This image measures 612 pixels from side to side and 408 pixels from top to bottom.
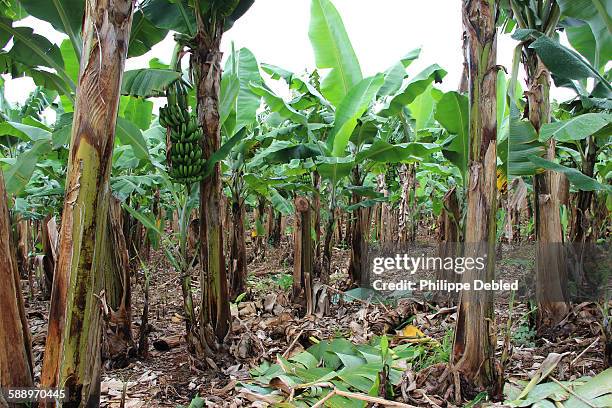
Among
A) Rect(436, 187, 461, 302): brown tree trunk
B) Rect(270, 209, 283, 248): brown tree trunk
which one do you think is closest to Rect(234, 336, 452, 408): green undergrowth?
Rect(436, 187, 461, 302): brown tree trunk

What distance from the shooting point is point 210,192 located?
2605 mm

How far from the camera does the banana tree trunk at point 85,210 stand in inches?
56.8

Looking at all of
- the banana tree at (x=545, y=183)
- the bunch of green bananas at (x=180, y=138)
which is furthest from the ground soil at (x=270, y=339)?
the bunch of green bananas at (x=180, y=138)

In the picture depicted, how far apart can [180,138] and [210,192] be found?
0.36m

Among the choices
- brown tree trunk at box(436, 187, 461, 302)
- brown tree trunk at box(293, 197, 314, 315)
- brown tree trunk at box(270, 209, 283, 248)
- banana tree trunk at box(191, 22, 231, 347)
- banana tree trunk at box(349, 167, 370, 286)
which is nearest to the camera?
banana tree trunk at box(191, 22, 231, 347)

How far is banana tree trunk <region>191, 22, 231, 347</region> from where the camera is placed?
2.54 m

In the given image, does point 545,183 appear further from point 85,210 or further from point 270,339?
point 85,210

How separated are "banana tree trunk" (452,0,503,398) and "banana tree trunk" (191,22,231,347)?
1.38 m

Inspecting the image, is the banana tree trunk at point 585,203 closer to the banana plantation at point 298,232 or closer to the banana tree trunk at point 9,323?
the banana plantation at point 298,232

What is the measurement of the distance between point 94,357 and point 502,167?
2.94 metres

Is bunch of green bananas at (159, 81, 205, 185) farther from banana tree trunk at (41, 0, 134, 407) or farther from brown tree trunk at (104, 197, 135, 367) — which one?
banana tree trunk at (41, 0, 134, 407)

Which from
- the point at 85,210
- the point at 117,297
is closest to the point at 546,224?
the point at 85,210

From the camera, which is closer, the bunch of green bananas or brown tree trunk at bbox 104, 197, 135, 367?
the bunch of green bananas

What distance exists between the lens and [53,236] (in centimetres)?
209
